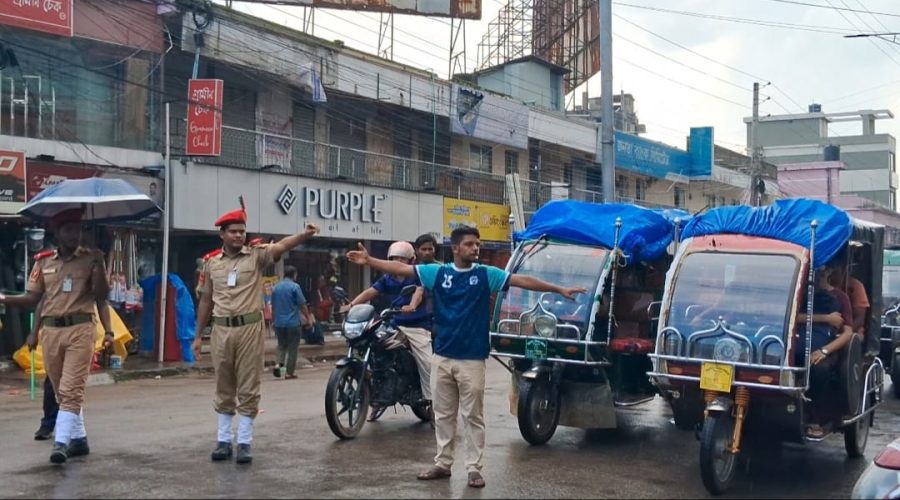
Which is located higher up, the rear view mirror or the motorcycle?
the rear view mirror

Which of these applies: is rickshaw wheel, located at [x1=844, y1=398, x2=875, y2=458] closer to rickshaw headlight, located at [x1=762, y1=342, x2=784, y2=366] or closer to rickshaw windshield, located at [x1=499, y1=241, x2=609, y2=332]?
rickshaw headlight, located at [x1=762, y1=342, x2=784, y2=366]

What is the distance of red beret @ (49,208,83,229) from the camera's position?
8844 millimetres

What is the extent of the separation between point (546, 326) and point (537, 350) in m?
0.25

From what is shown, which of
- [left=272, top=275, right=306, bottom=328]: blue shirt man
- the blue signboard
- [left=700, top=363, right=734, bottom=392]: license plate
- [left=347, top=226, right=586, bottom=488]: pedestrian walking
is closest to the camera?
[left=347, top=226, right=586, bottom=488]: pedestrian walking

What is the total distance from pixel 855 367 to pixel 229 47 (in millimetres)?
16258

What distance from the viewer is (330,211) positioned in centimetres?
2436

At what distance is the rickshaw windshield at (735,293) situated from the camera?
8.23 metres

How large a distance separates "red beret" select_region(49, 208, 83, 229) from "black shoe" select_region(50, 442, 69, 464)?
192cm

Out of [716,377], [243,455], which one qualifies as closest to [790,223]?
[716,377]

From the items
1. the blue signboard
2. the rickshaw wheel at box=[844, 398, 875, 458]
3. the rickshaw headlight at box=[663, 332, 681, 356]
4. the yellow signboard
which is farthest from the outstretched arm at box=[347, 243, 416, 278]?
the blue signboard

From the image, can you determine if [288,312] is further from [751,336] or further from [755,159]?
[755,159]

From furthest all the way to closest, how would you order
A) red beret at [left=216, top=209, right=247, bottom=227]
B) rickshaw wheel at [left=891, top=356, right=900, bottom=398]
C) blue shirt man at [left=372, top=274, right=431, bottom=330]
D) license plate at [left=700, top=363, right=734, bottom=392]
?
rickshaw wheel at [left=891, top=356, right=900, bottom=398] < blue shirt man at [left=372, top=274, right=431, bottom=330] < red beret at [left=216, top=209, right=247, bottom=227] < license plate at [left=700, top=363, right=734, bottom=392]

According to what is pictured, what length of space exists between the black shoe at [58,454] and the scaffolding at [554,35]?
2816 centimetres

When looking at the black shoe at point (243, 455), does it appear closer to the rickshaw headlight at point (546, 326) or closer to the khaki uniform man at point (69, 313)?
the khaki uniform man at point (69, 313)
